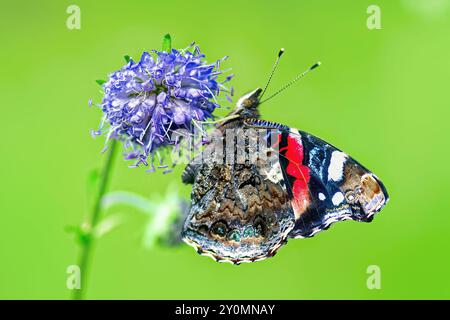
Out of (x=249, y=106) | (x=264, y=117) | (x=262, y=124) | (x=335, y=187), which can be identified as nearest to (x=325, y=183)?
(x=335, y=187)

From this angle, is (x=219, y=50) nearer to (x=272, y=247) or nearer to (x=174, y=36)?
(x=174, y=36)

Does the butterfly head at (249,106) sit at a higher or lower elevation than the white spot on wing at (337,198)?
higher

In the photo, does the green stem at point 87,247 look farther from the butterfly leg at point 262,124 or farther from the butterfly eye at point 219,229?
the butterfly leg at point 262,124

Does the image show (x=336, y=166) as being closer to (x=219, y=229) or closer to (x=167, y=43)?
(x=219, y=229)

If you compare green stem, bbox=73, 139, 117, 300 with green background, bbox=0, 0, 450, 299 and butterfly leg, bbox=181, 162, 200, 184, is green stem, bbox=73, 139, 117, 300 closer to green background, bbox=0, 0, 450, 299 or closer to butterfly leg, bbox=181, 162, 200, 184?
butterfly leg, bbox=181, 162, 200, 184

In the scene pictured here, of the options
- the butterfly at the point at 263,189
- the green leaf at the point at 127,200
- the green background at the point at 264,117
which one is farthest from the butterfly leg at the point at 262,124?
the green background at the point at 264,117

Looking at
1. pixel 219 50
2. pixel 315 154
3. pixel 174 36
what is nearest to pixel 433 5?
pixel 219 50
